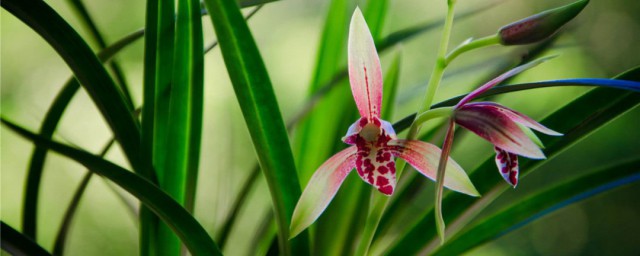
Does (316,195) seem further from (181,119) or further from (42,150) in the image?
(42,150)

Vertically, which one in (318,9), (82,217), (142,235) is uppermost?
(318,9)

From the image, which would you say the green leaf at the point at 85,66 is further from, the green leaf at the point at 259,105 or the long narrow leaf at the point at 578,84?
the long narrow leaf at the point at 578,84

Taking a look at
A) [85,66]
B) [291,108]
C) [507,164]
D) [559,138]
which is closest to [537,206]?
[559,138]

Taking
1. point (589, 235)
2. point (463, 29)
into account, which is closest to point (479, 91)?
point (463, 29)

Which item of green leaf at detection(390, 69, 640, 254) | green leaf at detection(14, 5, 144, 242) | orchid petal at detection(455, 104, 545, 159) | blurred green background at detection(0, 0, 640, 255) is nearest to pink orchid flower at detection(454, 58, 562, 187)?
orchid petal at detection(455, 104, 545, 159)

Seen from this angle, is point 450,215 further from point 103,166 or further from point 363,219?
point 103,166

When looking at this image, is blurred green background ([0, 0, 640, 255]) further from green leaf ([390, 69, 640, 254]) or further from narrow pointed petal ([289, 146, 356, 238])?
narrow pointed petal ([289, 146, 356, 238])
